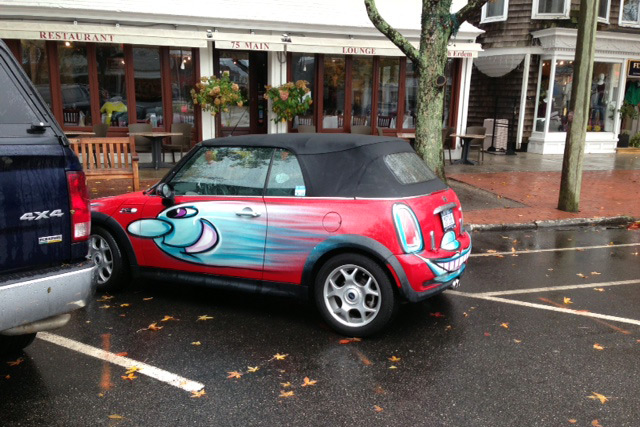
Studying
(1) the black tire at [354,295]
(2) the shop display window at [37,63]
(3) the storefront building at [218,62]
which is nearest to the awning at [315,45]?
(3) the storefront building at [218,62]

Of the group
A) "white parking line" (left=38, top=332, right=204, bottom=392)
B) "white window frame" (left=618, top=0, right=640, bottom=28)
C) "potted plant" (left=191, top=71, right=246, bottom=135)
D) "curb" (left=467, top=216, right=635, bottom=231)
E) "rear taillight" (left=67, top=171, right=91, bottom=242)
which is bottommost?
"white parking line" (left=38, top=332, right=204, bottom=392)

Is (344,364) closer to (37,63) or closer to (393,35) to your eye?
(393,35)

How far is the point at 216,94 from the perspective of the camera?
13164mm

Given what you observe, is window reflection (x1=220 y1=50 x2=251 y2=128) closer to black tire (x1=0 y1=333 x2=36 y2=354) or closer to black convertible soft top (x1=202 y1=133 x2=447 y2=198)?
black convertible soft top (x1=202 y1=133 x2=447 y2=198)

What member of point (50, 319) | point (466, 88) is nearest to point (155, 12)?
point (466, 88)

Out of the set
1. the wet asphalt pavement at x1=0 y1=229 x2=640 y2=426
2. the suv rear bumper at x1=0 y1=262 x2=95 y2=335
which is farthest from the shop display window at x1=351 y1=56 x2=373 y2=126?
the suv rear bumper at x1=0 y1=262 x2=95 y2=335

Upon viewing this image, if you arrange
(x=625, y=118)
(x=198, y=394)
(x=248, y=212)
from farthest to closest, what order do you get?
1. (x=625, y=118)
2. (x=248, y=212)
3. (x=198, y=394)

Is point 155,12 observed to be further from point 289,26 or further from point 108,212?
point 108,212

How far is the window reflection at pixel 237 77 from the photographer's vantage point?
1537 cm

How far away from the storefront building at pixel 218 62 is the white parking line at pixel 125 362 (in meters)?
9.34

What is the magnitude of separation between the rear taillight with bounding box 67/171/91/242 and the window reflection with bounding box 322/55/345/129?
493 inches

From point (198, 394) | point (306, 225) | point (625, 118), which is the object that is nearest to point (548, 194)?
point (306, 225)

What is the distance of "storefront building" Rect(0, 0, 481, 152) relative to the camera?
1276 centimetres

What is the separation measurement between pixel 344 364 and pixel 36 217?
7.43 feet
